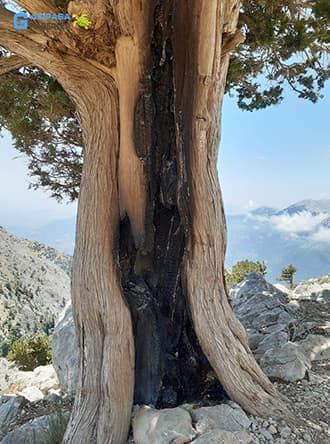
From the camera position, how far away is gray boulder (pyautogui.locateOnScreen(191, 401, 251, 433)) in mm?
2557

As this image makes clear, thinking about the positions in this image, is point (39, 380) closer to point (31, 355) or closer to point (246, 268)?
point (31, 355)

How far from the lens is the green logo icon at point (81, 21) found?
2748mm

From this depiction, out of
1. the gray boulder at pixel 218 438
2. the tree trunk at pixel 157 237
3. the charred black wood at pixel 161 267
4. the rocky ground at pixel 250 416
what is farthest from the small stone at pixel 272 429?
the charred black wood at pixel 161 267

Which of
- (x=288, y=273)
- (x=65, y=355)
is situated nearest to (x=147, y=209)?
(x=65, y=355)

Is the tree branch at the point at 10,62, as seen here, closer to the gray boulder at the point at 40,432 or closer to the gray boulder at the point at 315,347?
the gray boulder at the point at 40,432

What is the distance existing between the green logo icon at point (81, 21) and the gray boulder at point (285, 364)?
10.5 feet

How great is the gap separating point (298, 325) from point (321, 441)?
2.59 meters

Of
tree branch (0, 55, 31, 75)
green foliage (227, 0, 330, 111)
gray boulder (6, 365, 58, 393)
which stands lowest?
gray boulder (6, 365, 58, 393)

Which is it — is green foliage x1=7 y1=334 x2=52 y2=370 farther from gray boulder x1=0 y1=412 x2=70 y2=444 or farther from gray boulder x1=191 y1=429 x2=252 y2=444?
gray boulder x1=191 y1=429 x2=252 y2=444

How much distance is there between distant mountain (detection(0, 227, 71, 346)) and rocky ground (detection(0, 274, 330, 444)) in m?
Answer: 29.4

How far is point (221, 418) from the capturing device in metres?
2.64

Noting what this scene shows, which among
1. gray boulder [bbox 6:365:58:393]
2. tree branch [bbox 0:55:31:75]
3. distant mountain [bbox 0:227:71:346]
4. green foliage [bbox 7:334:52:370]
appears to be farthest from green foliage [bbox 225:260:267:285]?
distant mountain [bbox 0:227:71:346]

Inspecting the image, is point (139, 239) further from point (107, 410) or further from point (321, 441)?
point (321, 441)

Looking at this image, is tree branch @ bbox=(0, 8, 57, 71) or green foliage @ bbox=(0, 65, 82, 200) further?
green foliage @ bbox=(0, 65, 82, 200)
